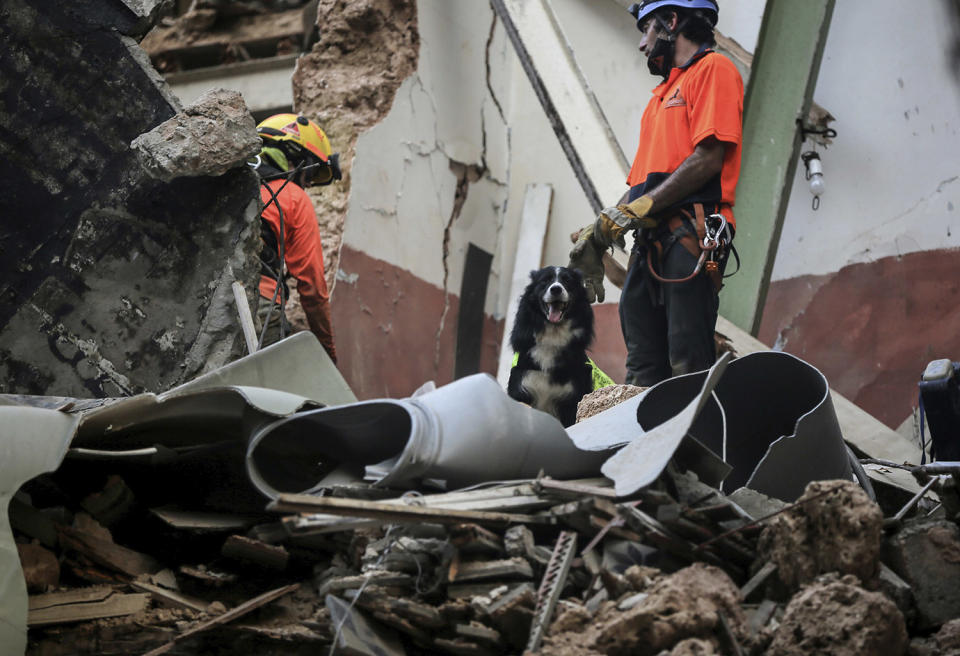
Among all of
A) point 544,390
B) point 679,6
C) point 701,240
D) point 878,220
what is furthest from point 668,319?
point 878,220

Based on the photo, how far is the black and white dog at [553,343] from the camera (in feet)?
15.5

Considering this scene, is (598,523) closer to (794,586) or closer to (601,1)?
(794,586)

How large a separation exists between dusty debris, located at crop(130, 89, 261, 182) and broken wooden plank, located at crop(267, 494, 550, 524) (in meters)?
2.12

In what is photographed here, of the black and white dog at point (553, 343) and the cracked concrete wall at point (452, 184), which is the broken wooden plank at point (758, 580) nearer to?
the black and white dog at point (553, 343)

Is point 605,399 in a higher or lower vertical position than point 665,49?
lower

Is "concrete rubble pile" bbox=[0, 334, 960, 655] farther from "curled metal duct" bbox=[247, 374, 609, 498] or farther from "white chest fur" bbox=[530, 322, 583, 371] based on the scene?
"white chest fur" bbox=[530, 322, 583, 371]

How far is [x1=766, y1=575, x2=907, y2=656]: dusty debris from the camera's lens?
1.83 meters

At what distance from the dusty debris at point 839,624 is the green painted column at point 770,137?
11.8 ft

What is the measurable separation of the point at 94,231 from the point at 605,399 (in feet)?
6.26

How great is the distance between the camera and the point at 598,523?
207 cm

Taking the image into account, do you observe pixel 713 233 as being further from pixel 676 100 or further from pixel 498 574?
pixel 498 574

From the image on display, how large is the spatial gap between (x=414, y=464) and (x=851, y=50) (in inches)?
220

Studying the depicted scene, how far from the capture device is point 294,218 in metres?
5.15

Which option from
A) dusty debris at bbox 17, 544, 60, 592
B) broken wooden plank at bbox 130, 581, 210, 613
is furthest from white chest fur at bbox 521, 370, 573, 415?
dusty debris at bbox 17, 544, 60, 592
